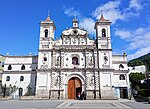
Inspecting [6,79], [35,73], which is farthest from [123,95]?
[6,79]

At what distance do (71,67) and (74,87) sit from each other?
162 inches

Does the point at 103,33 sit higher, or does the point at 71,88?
the point at 103,33

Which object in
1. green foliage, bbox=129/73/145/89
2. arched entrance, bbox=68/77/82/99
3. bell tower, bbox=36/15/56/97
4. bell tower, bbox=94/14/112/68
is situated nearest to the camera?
bell tower, bbox=36/15/56/97

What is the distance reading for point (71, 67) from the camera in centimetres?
4125

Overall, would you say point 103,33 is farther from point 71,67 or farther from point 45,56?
point 45,56

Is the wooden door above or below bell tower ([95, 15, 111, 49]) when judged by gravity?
below

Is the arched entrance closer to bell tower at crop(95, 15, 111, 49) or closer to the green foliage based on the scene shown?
bell tower at crop(95, 15, 111, 49)

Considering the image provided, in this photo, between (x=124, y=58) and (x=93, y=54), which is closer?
(x=93, y=54)

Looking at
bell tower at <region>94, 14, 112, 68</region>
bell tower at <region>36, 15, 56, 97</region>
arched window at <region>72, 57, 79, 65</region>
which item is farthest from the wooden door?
bell tower at <region>94, 14, 112, 68</region>

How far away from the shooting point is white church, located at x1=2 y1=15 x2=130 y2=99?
40.0 meters

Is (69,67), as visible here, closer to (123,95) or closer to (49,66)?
(49,66)

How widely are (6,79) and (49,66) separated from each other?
10.6m

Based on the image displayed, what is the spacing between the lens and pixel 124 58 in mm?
44938

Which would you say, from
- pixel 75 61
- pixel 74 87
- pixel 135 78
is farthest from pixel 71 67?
pixel 135 78
